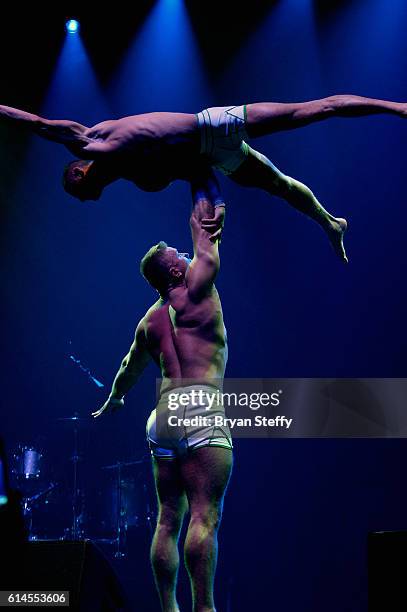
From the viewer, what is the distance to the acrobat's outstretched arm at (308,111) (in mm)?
3541

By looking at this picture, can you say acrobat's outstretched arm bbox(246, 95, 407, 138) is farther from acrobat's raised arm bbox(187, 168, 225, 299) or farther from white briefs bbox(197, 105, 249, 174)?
acrobat's raised arm bbox(187, 168, 225, 299)

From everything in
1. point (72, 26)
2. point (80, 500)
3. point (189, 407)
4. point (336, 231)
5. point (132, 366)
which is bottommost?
point (80, 500)

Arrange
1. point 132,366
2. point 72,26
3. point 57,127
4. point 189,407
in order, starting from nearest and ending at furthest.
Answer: point 189,407 < point 57,127 < point 132,366 < point 72,26

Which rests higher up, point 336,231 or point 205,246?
point 336,231

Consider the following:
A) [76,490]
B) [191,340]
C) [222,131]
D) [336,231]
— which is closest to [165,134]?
[222,131]

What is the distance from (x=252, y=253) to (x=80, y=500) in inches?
103

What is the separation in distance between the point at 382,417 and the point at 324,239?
1.65m

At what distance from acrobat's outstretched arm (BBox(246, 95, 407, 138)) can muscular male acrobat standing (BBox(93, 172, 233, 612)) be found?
426 millimetres

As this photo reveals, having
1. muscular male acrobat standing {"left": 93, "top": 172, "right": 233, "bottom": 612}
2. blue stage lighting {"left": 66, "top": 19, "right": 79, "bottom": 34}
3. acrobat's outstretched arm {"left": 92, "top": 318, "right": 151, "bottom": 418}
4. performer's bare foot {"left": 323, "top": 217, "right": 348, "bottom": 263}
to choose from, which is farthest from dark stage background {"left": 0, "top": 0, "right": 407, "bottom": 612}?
muscular male acrobat standing {"left": 93, "top": 172, "right": 233, "bottom": 612}

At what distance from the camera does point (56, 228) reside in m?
6.70

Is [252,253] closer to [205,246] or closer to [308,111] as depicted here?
[308,111]

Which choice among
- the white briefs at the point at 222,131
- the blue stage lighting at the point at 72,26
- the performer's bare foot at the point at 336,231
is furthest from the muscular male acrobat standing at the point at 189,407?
the blue stage lighting at the point at 72,26

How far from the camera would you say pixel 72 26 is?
6.40 meters

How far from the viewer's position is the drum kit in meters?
6.26
